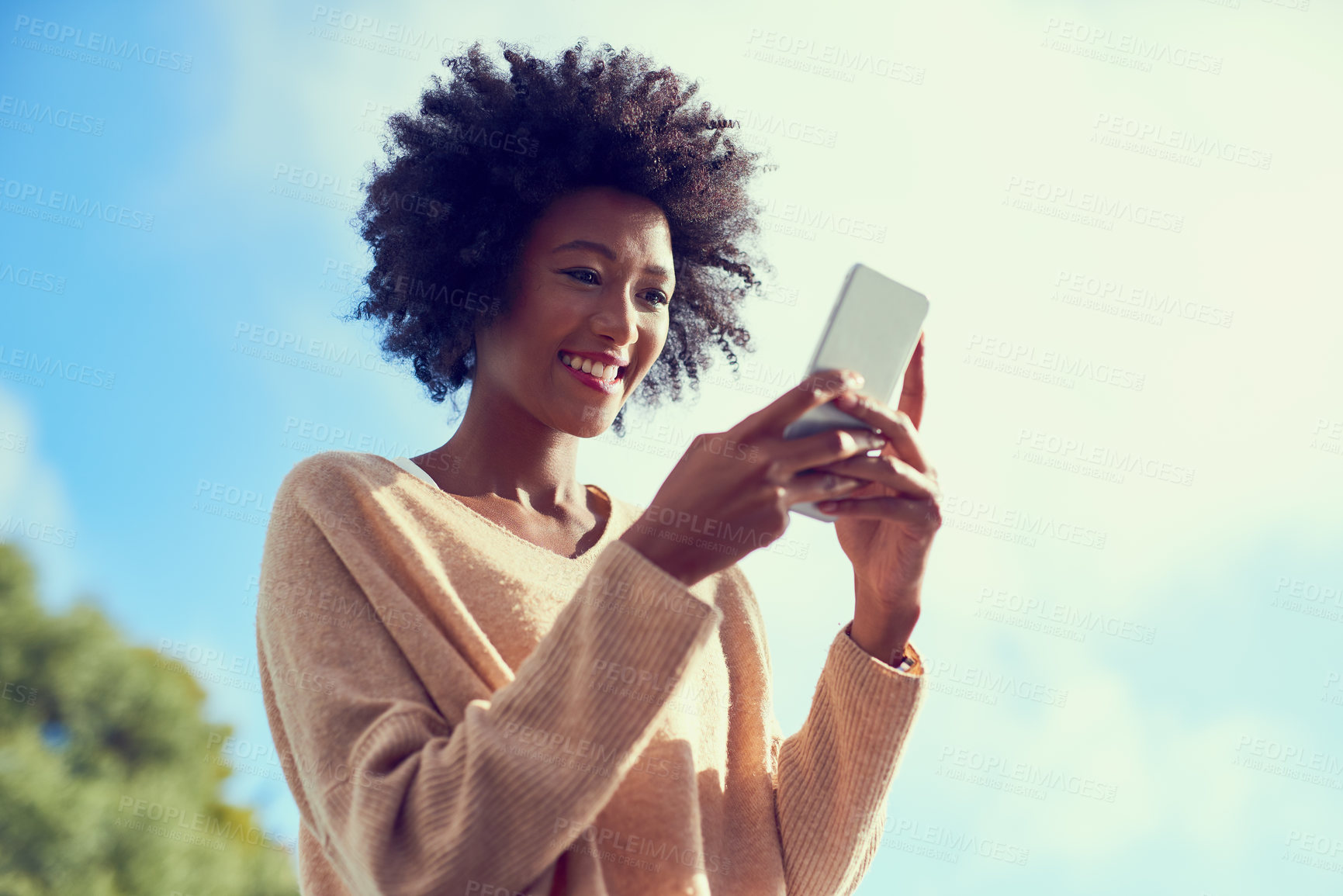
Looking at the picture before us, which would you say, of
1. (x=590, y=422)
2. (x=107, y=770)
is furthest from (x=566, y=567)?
(x=107, y=770)

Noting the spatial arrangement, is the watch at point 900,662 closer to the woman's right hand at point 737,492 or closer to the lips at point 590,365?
the woman's right hand at point 737,492

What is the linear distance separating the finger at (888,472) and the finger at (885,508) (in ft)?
0.06

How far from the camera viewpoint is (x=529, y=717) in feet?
4.92

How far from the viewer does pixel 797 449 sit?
5.03 feet

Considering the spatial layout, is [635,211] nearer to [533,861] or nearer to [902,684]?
[902,684]

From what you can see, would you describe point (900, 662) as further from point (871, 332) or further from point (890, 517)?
point (871, 332)

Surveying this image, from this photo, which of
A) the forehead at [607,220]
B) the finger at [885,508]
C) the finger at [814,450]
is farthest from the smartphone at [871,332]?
the forehead at [607,220]

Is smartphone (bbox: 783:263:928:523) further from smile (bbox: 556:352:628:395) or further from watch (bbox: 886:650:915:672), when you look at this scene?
smile (bbox: 556:352:628:395)

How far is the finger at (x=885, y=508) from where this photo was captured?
5.51 ft

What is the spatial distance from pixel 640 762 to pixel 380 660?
20.5 inches

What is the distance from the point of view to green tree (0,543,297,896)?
8578 millimetres

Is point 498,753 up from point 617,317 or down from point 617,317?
down

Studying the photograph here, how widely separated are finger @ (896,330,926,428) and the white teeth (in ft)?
2.13

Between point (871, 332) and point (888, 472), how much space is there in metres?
0.27
